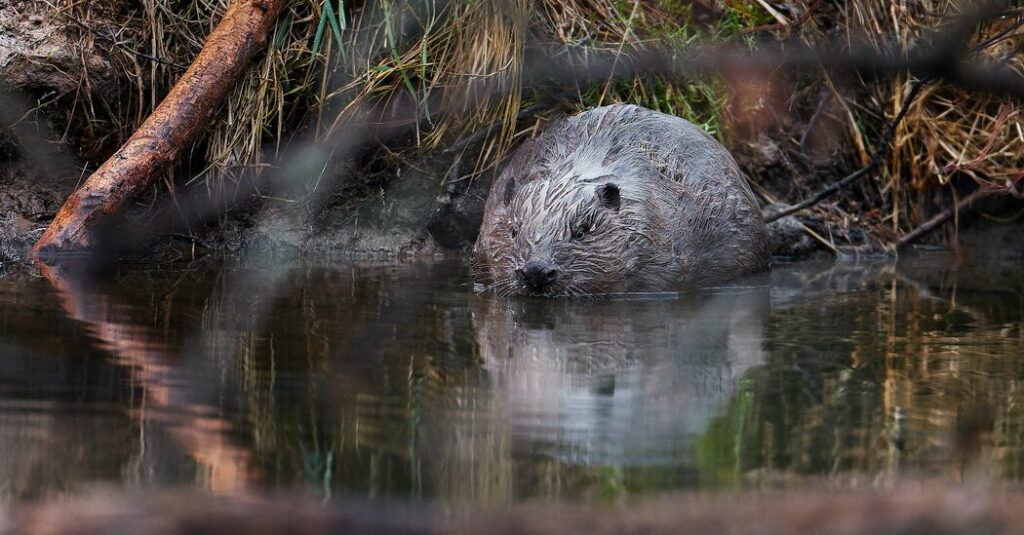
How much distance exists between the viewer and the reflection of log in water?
2254 millimetres

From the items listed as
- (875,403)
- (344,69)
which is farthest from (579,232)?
(875,403)

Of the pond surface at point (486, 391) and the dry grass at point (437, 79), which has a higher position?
the dry grass at point (437, 79)

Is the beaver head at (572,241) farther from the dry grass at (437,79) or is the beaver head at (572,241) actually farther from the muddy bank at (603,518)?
the muddy bank at (603,518)

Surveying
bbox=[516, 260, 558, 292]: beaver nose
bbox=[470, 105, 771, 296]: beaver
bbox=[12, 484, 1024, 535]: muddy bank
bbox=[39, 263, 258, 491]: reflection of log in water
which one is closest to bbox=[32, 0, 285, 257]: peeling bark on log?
bbox=[39, 263, 258, 491]: reflection of log in water

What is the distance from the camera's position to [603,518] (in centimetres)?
149

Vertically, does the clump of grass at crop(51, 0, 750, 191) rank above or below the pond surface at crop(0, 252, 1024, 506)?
above

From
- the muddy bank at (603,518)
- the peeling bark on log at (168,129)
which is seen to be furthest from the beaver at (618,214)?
the muddy bank at (603,518)

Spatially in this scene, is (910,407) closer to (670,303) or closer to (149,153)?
(670,303)

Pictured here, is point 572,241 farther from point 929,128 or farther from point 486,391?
point 929,128

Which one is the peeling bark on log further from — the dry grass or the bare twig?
the bare twig

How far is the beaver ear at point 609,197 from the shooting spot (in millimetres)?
5422

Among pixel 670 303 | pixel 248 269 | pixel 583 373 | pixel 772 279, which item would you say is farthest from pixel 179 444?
pixel 772 279

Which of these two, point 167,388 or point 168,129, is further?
point 168,129

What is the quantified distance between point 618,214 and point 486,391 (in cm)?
253
